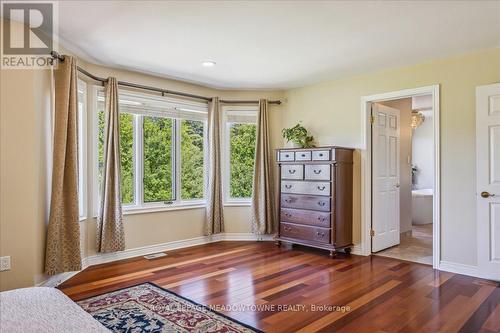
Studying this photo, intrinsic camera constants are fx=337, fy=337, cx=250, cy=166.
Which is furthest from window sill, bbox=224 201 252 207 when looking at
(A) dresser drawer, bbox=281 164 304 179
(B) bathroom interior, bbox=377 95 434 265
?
(B) bathroom interior, bbox=377 95 434 265

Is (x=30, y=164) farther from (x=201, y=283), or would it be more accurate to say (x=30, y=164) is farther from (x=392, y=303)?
(x=392, y=303)

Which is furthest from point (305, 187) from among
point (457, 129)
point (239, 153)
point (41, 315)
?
point (41, 315)

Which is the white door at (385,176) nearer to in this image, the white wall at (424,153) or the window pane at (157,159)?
the window pane at (157,159)

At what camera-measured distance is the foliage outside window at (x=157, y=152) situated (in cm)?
446

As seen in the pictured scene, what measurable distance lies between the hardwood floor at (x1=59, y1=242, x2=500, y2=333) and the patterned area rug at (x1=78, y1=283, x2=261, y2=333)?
0.14 metres

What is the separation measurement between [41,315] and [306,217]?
11.9 feet

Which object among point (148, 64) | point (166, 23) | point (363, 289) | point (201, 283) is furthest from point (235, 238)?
point (166, 23)

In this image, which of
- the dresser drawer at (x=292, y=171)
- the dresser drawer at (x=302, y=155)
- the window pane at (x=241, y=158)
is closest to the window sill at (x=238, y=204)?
the window pane at (x=241, y=158)

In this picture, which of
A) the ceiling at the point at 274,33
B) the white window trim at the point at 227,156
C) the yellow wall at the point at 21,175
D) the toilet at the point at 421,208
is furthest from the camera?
the toilet at the point at 421,208

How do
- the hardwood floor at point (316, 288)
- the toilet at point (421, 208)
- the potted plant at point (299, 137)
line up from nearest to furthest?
the hardwood floor at point (316, 288), the potted plant at point (299, 137), the toilet at point (421, 208)

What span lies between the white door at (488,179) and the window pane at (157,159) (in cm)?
382

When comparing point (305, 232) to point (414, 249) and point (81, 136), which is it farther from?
point (81, 136)

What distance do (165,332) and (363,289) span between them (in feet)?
6.16

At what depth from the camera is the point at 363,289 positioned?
3215 mm
